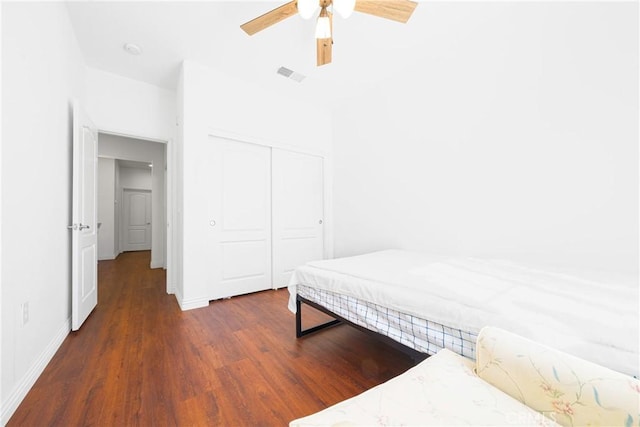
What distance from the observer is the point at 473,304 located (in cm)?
116

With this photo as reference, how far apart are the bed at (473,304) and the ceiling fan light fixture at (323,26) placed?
5.65ft

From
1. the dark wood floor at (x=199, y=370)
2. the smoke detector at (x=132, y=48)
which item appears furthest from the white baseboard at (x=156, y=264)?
the smoke detector at (x=132, y=48)

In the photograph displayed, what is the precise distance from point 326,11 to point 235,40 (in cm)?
119

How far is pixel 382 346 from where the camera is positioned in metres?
1.92

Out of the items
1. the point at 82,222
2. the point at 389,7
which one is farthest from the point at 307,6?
the point at 82,222

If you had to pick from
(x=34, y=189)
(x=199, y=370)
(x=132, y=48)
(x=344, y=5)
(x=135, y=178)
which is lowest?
(x=199, y=370)

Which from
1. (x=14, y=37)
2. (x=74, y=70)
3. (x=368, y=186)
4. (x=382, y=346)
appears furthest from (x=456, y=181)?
(x=74, y=70)

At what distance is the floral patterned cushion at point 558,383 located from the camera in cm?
67

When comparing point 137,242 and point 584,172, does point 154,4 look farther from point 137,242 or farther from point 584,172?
point 137,242

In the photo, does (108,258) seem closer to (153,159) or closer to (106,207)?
(106,207)

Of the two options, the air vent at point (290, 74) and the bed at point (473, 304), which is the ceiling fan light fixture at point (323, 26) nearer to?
the air vent at point (290, 74)

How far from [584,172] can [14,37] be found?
146 inches

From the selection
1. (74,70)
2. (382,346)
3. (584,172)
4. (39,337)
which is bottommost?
(382,346)

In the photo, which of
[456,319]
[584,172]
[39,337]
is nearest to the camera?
[456,319]
